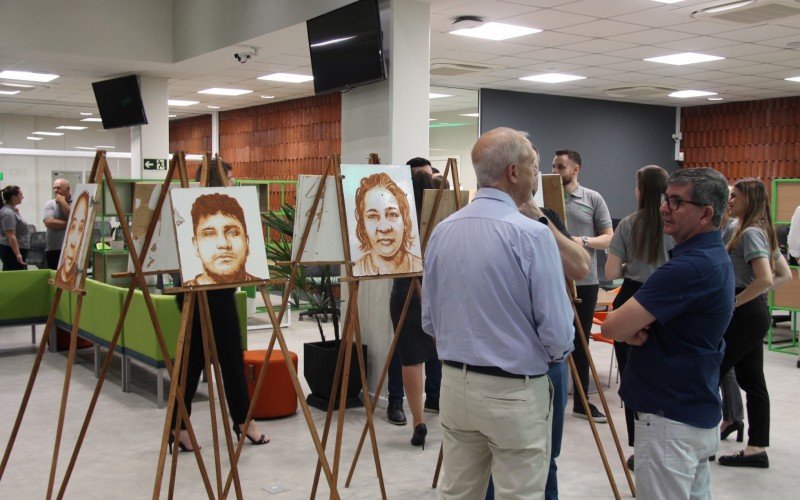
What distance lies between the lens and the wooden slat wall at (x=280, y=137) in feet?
43.2

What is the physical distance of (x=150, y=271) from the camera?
380cm

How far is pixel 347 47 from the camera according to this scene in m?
6.07

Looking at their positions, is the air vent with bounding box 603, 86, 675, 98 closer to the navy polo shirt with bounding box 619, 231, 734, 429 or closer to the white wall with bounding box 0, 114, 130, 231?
the white wall with bounding box 0, 114, 130, 231

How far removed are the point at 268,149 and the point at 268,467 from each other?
1090 cm

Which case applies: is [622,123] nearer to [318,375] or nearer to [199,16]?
[199,16]

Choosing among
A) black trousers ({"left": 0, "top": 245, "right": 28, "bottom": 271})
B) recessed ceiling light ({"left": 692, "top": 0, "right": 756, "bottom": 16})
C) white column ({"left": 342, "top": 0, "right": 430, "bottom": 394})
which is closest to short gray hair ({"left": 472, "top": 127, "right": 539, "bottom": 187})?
white column ({"left": 342, "top": 0, "right": 430, "bottom": 394})

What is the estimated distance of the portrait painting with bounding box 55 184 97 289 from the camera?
3.44 meters

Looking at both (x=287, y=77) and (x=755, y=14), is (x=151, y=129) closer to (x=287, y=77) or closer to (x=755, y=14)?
(x=287, y=77)

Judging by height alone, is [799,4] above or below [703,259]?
above

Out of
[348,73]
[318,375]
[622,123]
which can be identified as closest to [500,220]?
[318,375]

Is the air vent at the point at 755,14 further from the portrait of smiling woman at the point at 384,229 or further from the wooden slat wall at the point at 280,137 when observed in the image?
the wooden slat wall at the point at 280,137

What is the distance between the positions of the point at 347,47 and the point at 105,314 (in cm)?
282

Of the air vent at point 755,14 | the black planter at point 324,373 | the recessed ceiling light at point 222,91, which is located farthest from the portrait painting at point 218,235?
the recessed ceiling light at point 222,91

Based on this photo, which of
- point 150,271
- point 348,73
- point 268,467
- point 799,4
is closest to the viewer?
point 150,271
